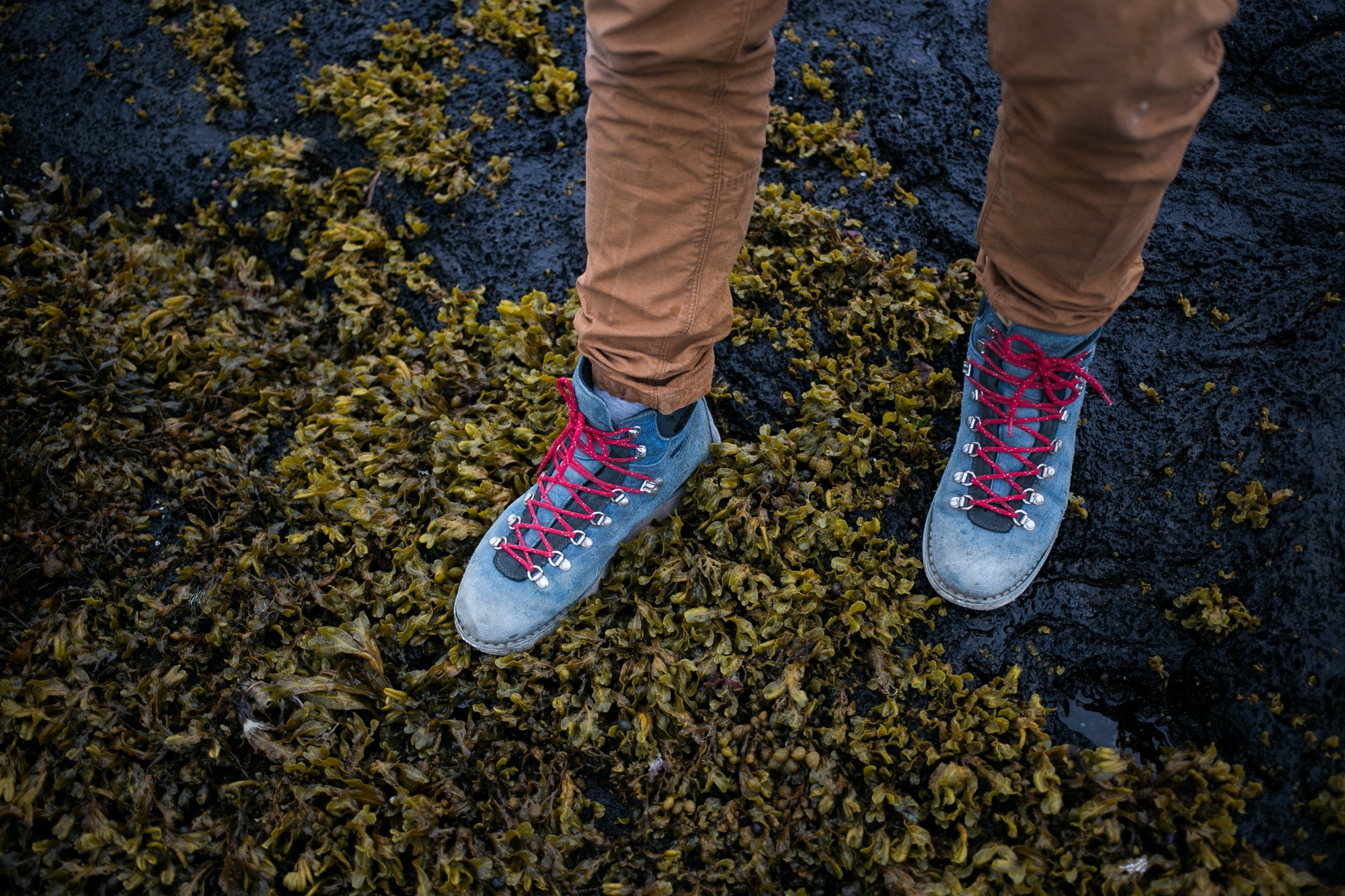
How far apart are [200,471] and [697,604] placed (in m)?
1.88

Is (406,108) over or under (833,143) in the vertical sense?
under

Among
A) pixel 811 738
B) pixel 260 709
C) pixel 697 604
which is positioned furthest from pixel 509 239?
pixel 811 738

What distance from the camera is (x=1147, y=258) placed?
111 inches

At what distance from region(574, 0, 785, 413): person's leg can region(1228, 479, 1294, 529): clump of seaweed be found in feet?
5.42

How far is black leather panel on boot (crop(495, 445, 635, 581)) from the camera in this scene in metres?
2.37

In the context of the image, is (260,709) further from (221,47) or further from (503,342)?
(221,47)

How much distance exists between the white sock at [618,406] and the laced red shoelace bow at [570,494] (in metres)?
0.10

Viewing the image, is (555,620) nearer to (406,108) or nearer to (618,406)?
(618,406)

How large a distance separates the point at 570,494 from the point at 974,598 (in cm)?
125

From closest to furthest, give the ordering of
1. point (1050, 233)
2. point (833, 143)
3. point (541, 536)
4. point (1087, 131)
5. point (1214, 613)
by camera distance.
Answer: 1. point (1087, 131)
2. point (1050, 233)
3. point (1214, 613)
4. point (541, 536)
5. point (833, 143)

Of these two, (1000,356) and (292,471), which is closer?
(1000,356)

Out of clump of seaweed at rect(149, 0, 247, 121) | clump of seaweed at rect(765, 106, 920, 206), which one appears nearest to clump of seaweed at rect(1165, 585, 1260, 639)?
clump of seaweed at rect(765, 106, 920, 206)

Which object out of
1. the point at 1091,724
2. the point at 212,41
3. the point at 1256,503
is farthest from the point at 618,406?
the point at 212,41

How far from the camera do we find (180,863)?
2197 millimetres
